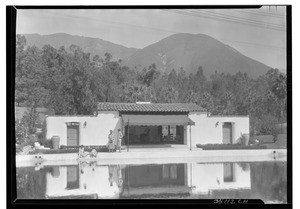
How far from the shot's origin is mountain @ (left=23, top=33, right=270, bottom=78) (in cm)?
1548

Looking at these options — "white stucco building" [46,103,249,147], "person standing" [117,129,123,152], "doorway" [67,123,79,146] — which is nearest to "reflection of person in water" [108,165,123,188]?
"person standing" [117,129,123,152]

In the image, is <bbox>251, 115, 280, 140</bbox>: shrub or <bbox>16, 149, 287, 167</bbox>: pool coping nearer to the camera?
<bbox>251, 115, 280, 140</bbox>: shrub

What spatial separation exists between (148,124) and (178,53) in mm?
4071

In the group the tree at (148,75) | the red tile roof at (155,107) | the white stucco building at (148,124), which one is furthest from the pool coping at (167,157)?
the tree at (148,75)

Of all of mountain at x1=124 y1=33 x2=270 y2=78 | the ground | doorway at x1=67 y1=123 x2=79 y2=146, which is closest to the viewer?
the ground

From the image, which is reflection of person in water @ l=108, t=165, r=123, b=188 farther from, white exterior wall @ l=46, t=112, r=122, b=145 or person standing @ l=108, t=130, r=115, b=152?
white exterior wall @ l=46, t=112, r=122, b=145

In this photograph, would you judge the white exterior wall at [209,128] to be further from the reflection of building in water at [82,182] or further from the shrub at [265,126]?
the reflection of building in water at [82,182]

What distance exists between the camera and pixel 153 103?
20828 millimetres

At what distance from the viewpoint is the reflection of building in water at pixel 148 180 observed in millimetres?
11750

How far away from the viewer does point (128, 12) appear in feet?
43.2

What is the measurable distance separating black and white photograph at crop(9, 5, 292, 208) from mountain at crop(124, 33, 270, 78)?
0.06m

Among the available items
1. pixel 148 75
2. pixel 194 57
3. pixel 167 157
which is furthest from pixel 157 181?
pixel 148 75

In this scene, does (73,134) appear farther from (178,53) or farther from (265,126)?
(265,126)

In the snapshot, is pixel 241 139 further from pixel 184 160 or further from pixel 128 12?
pixel 128 12
